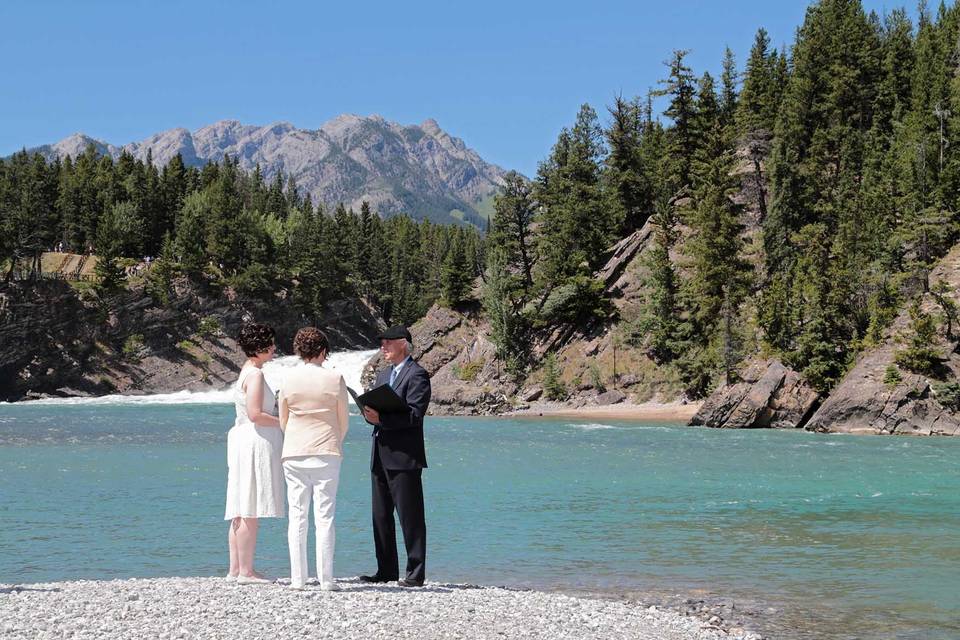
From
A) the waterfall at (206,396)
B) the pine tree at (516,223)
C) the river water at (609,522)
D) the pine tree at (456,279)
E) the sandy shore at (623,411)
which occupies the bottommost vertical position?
the sandy shore at (623,411)

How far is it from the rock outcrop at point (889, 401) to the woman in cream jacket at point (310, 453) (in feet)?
155

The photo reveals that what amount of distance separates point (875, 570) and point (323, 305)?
111787 mm

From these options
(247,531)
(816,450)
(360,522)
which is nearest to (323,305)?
(816,450)

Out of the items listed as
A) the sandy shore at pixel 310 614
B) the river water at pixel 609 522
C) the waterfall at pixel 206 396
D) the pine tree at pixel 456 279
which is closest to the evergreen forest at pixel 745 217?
the pine tree at pixel 456 279

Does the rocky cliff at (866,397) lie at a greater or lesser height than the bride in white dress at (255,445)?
lesser

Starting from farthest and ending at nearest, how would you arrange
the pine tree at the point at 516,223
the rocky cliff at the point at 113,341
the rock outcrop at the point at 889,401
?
the rocky cliff at the point at 113,341 < the pine tree at the point at 516,223 < the rock outcrop at the point at 889,401

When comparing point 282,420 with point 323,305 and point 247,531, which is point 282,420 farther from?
point 323,305

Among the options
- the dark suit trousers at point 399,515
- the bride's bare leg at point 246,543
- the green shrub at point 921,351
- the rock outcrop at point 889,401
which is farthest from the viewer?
the green shrub at point 921,351

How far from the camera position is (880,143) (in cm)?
7638

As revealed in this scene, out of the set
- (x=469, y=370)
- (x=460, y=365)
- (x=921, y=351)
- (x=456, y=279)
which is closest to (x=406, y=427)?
(x=921, y=351)

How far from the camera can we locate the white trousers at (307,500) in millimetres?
9922

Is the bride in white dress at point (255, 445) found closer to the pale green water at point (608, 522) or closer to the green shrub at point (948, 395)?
the pale green water at point (608, 522)

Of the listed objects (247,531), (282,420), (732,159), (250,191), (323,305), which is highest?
(250,191)

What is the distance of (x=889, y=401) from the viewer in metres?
51.9
